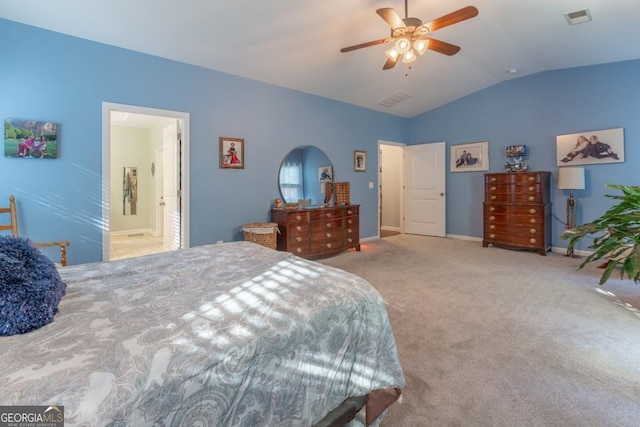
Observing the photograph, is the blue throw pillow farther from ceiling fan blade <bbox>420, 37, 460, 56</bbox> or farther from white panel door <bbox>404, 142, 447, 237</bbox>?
white panel door <bbox>404, 142, 447, 237</bbox>

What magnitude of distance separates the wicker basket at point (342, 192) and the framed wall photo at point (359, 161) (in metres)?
0.71

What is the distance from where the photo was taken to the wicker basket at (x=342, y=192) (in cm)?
530

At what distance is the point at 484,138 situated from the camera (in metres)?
6.01

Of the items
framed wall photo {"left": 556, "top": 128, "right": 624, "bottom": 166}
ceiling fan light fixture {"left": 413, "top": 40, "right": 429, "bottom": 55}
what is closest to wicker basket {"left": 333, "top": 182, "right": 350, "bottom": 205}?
ceiling fan light fixture {"left": 413, "top": 40, "right": 429, "bottom": 55}

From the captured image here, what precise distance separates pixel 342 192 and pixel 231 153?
2.04 meters

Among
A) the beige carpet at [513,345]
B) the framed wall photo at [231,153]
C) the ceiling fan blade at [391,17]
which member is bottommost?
the beige carpet at [513,345]

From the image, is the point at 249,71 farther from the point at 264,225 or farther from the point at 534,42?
the point at 534,42

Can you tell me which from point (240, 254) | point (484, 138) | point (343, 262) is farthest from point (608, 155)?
point (240, 254)

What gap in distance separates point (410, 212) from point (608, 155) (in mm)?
3508

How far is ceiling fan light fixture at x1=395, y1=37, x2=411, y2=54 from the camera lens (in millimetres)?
2906

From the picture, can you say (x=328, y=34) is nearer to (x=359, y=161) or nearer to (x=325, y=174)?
(x=325, y=174)

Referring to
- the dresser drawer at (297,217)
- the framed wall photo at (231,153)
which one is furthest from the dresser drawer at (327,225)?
the framed wall photo at (231,153)

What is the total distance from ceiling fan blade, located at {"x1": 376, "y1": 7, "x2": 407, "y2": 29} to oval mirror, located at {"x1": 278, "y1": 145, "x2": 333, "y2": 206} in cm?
253

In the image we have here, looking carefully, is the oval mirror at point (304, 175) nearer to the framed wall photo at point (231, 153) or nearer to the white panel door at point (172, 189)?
the framed wall photo at point (231, 153)
